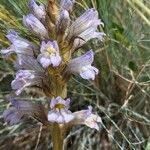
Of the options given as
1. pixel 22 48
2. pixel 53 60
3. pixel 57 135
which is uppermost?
pixel 22 48

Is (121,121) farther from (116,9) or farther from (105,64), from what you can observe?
(116,9)

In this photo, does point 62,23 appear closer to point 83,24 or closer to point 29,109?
point 83,24

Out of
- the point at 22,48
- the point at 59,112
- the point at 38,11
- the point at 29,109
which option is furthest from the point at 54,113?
the point at 38,11

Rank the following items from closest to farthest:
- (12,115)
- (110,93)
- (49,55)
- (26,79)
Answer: (49,55), (26,79), (12,115), (110,93)

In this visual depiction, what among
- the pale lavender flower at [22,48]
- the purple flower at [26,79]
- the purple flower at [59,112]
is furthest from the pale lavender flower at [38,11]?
the purple flower at [59,112]

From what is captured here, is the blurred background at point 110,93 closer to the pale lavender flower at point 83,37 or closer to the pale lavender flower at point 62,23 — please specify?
the pale lavender flower at point 83,37

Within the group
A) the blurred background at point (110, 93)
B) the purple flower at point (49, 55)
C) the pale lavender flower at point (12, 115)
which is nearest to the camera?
the purple flower at point (49, 55)

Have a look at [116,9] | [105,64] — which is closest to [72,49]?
[105,64]

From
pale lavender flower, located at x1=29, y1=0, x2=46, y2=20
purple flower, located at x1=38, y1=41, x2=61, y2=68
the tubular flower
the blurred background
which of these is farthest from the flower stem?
the blurred background
